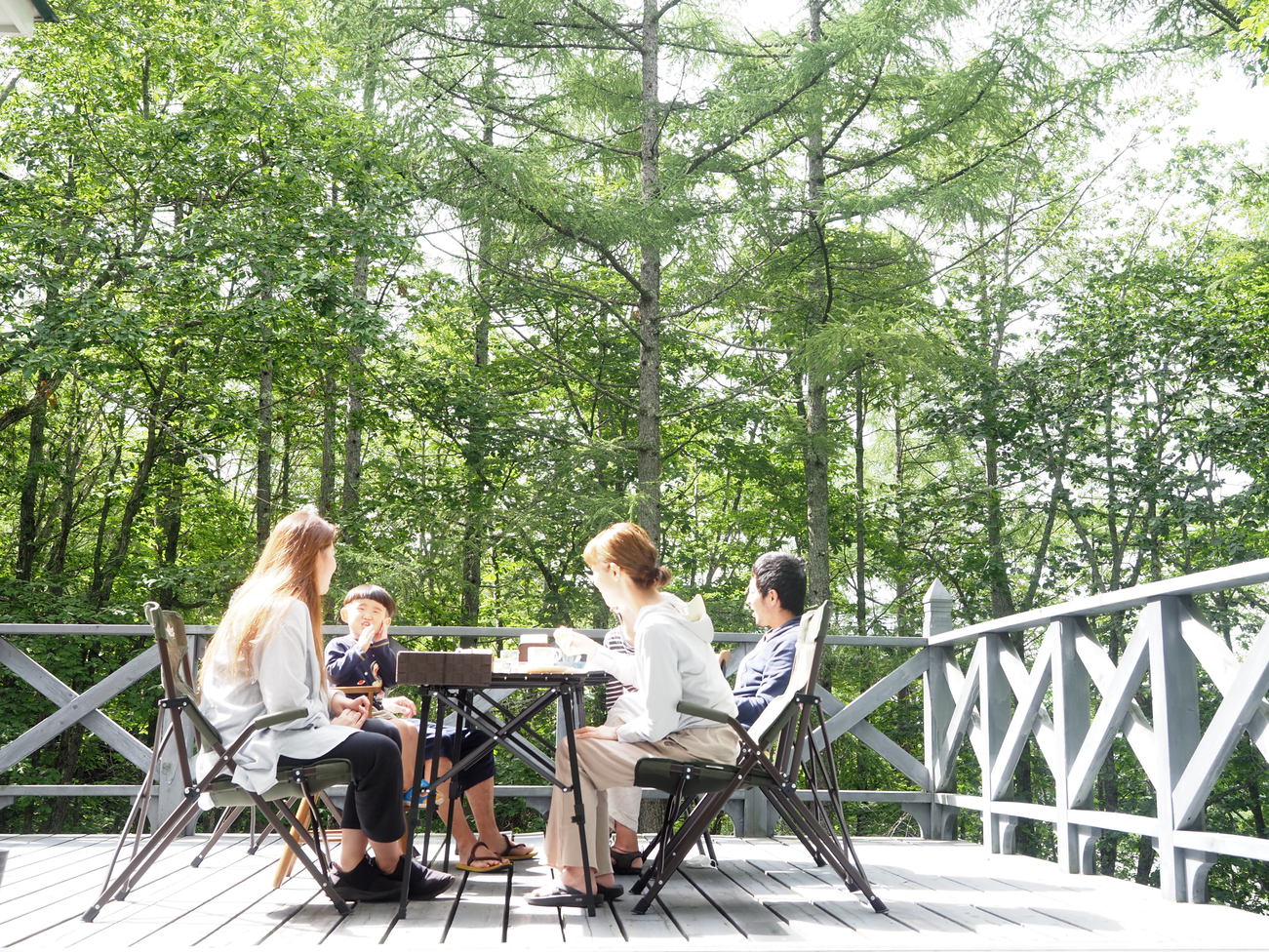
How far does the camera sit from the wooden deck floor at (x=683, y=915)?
284 cm

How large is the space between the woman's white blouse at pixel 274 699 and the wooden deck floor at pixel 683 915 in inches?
17.6

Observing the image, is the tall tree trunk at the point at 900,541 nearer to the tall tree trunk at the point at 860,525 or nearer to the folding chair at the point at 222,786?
the tall tree trunk at the point at 860,525

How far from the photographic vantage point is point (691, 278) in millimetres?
10844

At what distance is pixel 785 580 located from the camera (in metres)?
3.92

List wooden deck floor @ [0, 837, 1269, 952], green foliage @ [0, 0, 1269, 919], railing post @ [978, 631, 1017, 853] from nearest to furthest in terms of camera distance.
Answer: wooden deck floor @ [0, 837, 1269, 952] → railing post @ [978, 631, 1017, 853] → green foliage @ [0, 0, 1269, 919]

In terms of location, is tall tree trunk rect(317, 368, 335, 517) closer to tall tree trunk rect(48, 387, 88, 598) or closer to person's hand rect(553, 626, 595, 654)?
tall tree trunk rect(48, 387, 88, 598)

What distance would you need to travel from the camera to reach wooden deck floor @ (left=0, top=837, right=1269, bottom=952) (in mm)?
2836

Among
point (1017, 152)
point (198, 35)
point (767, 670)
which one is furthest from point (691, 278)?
point (767, 670)

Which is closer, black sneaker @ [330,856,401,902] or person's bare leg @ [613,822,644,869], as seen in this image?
black sneaker @ [330,856,401,902]

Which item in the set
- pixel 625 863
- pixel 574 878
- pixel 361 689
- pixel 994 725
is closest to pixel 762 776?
pixel 574 878

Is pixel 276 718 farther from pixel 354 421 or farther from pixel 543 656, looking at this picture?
pixel 354 421

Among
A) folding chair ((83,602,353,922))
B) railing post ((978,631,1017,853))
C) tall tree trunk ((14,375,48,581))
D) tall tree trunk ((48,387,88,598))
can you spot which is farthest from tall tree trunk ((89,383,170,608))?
railing post ((978,631,1017,853))

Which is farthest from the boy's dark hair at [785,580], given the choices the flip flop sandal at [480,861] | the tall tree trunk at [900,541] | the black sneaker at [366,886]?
the tall tree trunk at [900,541]

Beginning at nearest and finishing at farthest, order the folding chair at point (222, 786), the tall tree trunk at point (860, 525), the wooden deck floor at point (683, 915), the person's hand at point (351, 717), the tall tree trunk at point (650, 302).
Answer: the wooden deck floor at point (683, 915), the folding chair at point (222, 786), the person's hand at point (351, 717), the tall tree trunk at point (650, 302), the tall tree trunk at point (860, 525)
